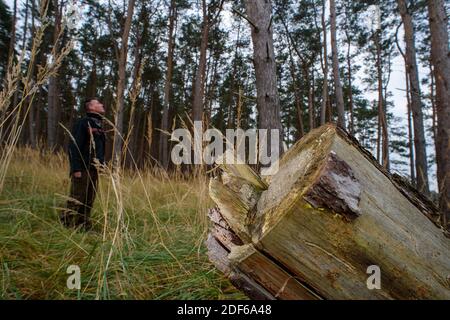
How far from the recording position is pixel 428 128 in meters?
18.9

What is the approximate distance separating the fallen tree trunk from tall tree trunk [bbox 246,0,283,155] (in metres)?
1.57

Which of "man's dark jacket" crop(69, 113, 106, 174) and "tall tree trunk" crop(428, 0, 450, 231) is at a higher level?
"tall tree trunk" crop(428, 0, 450, 231)

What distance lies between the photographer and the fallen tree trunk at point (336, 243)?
0.86 m

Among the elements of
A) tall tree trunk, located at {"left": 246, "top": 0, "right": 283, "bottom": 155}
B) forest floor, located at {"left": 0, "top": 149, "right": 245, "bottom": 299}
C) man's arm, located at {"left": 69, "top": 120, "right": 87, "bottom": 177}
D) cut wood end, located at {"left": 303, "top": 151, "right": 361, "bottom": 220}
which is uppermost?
tall tree trunk, located at {"left": 246, "top": 0, "right": 283, "bottom": 155}

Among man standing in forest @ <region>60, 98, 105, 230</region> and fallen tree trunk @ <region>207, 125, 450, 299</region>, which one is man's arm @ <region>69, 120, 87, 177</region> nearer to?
man standing in forest @ <region>60, 98, 105, 230</region>

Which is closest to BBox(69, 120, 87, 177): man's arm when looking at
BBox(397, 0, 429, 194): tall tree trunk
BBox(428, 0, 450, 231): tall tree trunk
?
BBox(428, 0, 450, 231): tall tree trunk

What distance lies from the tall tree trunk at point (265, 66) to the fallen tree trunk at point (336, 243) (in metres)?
1.57

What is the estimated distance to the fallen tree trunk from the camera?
2.82ft

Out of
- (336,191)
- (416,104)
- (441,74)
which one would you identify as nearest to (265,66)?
(336,191)

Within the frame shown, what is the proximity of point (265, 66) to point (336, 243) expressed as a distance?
205cm

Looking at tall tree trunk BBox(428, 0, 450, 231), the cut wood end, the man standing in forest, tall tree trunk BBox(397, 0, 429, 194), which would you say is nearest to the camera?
the cut wood end

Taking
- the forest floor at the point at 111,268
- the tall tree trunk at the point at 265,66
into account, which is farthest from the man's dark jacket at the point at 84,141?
the tall tree trunk at the point at 265,66
